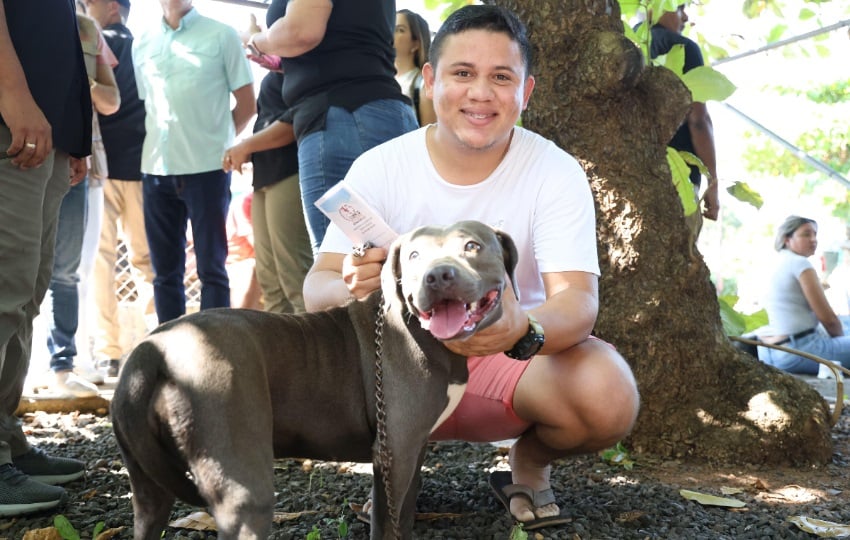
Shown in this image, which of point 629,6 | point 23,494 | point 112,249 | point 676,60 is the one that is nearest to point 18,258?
point 23,494

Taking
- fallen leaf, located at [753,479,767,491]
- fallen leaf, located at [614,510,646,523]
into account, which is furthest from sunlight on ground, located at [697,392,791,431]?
fallen leaf, located at [614,510,646,523]

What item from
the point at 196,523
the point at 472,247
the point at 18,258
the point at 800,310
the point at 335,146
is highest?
the point at 335,146

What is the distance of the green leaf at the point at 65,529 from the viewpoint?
263cm

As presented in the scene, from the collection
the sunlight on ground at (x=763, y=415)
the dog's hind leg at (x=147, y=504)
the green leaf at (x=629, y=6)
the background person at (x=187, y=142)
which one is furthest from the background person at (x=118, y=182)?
the dog's hind leg at (x=147, y=504)

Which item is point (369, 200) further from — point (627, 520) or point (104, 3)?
point (104, 3)

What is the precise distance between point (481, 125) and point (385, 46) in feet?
4.51

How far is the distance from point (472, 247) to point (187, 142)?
10.8 ft

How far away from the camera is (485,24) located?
9.39 ft

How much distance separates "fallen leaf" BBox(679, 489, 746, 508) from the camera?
3126mm

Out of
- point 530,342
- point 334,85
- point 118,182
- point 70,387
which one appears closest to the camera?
point 530,342

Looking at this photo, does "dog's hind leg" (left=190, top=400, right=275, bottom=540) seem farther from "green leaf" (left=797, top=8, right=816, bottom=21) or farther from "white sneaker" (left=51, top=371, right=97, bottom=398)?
"green leaf" (left=797, top=8, right=816, bottom=21)

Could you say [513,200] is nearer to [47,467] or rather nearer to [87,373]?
[47,467]

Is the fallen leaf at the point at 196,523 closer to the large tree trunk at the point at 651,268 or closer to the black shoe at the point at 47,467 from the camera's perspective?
the black shoe at the point at 47,467

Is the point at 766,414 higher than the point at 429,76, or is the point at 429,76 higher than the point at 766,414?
the point at 429,76
